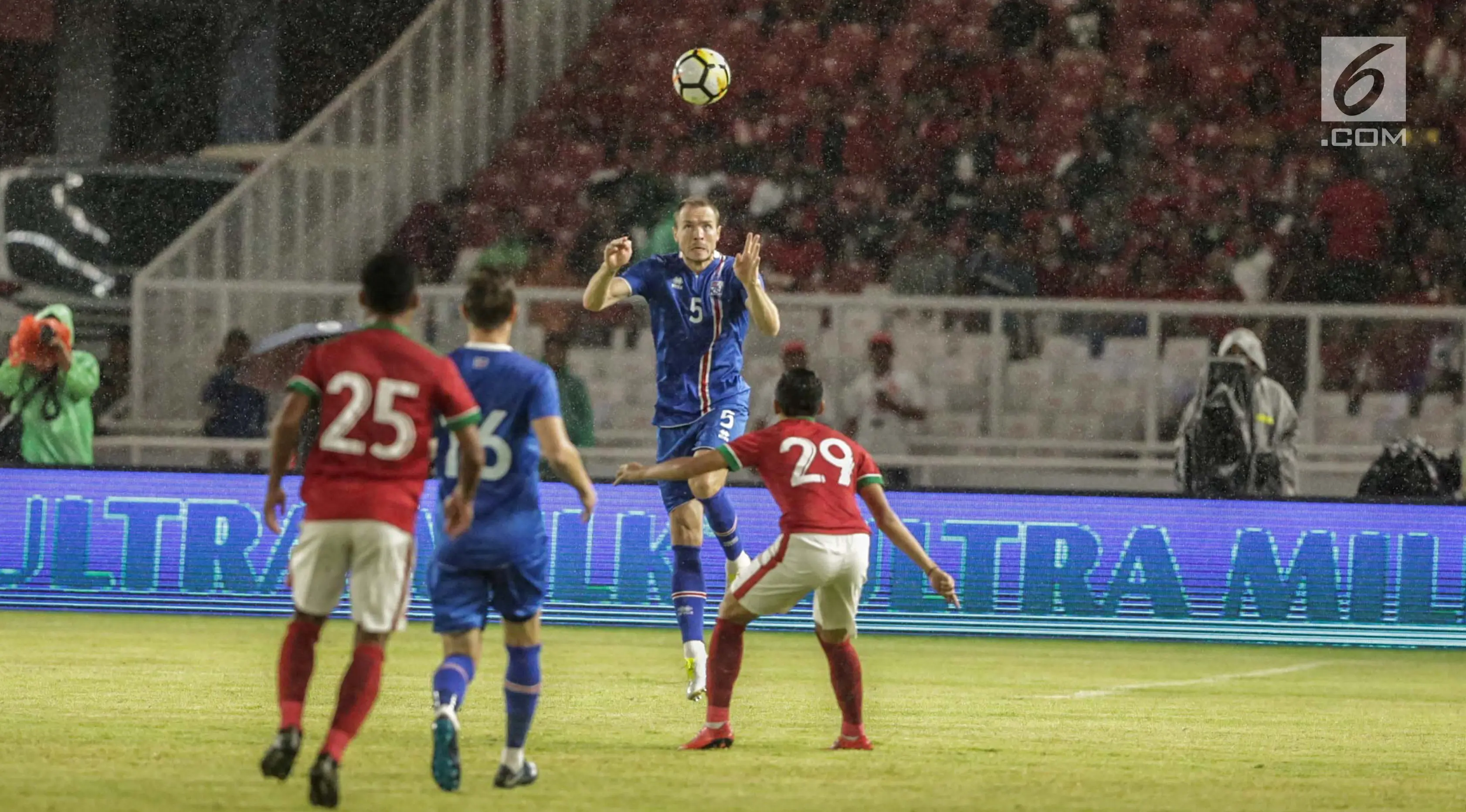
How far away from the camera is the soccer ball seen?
1264 cm

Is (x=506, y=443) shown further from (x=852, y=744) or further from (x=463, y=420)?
(x=852, y=744)

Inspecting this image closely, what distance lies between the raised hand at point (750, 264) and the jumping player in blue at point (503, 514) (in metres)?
2.24

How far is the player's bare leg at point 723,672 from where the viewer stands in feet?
25.3

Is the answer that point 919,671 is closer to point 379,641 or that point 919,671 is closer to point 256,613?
point 256,613

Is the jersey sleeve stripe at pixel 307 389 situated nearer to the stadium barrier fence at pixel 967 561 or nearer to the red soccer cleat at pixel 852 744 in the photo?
the red soccer cleat at pixel 852 744

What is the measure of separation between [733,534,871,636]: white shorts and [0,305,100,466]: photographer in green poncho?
27.7 ft

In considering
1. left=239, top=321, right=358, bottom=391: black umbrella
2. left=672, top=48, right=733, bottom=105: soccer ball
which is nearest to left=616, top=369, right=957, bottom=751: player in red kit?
left=672, top=48, right=733, bottom=105: soccer ball

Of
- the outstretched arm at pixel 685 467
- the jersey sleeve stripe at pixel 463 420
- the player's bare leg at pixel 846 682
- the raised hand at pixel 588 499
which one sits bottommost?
the player's bare leg at pixel 846 682

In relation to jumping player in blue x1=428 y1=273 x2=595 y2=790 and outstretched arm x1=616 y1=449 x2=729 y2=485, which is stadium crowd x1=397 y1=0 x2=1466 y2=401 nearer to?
Result: outstretched arm x1=616 y1=449 x2=729 y2=485

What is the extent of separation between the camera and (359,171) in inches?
818

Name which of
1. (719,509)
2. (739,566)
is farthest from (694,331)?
(739,566)

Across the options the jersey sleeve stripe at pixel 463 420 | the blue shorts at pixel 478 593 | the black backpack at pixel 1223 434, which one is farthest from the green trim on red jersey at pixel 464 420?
the black backpack at pixel 1223 434

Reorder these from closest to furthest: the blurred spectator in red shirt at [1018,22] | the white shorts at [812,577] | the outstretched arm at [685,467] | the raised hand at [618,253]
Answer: the outstretched arm at [685,467] < the white shorts at [812,577] < the raised hand at [618,253] < the blurred spectator in red shirt at [1018,22]

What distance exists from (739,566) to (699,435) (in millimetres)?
817
